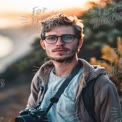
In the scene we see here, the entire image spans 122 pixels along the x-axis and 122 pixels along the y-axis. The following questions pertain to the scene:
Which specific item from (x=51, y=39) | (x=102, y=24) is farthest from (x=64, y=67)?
(x=102, y=24)

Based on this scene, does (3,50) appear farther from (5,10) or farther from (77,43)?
(77,43)

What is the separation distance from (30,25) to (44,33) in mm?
913

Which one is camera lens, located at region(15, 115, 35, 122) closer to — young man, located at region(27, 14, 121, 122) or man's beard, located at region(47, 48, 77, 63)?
young man, located at region(27, 14, 121, 122)

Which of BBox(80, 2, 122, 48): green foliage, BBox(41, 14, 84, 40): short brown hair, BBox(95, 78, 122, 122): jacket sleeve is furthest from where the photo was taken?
BBox(80, 2, 122, 48): green foliage

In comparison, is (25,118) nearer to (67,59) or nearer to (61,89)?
(61,89)

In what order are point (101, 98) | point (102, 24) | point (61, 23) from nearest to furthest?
point (101, 98)
point (61, 23)
point (102, 24)

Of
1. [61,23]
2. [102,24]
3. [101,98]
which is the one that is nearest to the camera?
[101,98]

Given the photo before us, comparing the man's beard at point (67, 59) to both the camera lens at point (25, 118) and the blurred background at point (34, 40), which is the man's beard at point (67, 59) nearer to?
the camera lens at point (25, 118)

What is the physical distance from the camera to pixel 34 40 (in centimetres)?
293

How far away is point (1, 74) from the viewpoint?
3027 millimetres

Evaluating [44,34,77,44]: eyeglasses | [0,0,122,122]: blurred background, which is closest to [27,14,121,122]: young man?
[44,34,77,44]: eyeglasses

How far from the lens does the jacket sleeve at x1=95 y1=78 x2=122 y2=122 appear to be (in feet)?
5.80

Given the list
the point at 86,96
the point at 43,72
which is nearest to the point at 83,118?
the point at 86,96

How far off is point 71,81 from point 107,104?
203 millimetres
